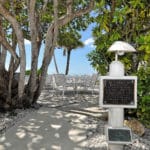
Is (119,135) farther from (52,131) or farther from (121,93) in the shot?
(52,131)

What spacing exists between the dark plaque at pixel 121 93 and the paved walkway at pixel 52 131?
5.86 ft

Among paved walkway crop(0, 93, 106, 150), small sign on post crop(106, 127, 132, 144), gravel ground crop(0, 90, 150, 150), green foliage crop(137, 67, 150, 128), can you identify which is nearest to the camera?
small sign on post crop(106, 127, 132, 144)

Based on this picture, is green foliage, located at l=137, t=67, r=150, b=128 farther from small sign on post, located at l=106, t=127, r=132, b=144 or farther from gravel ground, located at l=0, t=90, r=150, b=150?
small sign on post, located at l=106, t=127, r=132, b=144

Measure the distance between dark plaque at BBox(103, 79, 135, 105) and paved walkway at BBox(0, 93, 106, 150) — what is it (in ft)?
5.86

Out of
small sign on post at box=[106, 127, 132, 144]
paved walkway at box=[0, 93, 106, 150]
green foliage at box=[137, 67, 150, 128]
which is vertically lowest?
paved walkway at box=[0, 93, 106, 150]

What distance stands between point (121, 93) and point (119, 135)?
0.68 m

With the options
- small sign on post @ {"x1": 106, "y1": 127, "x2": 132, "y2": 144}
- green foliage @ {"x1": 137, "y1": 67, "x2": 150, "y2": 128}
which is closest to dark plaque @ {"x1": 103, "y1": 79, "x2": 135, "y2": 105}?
small sign on post @ {"x1": 106, "y1": 127, "x2": 132, "y2": 144}

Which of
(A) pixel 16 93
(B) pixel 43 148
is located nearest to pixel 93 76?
(A) pixel 16 93

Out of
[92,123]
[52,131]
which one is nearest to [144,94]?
[92,123]

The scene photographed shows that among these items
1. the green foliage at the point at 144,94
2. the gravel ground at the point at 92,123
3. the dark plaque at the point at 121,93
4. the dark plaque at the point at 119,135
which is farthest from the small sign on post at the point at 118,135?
the green foliage at the point at 144,94

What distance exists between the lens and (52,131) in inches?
346

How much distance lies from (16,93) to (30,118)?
188 cm

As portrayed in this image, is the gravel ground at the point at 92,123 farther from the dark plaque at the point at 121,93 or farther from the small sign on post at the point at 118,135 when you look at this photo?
the dark plaque at the point at 121,93

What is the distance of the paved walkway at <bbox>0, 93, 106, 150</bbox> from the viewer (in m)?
7.84
